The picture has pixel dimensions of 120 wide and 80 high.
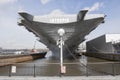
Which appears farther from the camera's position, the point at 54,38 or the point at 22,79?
the point at 54,38

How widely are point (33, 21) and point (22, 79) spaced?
19.5 metres

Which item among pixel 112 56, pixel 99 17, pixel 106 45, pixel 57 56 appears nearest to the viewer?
pixel 99 17

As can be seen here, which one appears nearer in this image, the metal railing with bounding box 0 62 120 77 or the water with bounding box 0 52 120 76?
the metal railing with bounding box 0 62 120 77

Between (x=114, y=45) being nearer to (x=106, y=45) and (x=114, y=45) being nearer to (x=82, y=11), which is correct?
(x=106, y=45)

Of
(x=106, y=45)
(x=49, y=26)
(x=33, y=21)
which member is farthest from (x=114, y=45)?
(x=33, y=21)

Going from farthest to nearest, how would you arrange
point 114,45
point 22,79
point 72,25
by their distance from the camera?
point 114,45
point 72,25
point 22,79

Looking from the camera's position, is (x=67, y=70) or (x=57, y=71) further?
(x=67, y=70)

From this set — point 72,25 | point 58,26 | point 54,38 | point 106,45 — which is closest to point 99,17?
point 72,25

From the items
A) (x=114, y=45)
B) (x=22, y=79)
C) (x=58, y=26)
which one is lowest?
(x=22, y=79)

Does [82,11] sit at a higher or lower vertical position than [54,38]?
higher

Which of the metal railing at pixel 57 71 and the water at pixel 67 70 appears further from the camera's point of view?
the water at pixel 67 70

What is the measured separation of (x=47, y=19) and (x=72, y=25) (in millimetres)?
4388

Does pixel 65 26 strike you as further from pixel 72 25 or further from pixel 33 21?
pixel 33 21

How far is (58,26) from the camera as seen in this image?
30.3 metres
